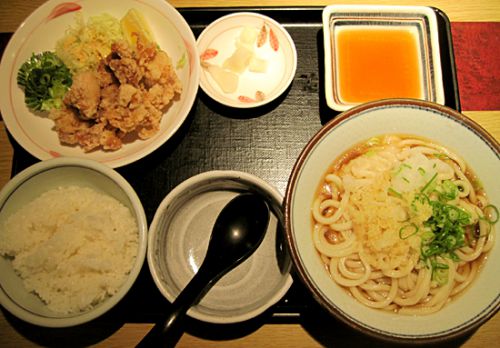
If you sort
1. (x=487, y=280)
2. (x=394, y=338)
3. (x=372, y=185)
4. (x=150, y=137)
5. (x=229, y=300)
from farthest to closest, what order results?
(x=150, y=137) → (x=229, y=300) → (x=372, y=185) → (x=487, y=280) → (x=394, y=338)

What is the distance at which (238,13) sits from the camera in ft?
8.03

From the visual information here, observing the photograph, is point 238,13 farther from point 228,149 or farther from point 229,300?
point 229,300

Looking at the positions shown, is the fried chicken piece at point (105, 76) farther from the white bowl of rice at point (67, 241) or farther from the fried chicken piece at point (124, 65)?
the white bowl of rice at point (67, 241)

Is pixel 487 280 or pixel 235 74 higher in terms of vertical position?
pixel 235 74

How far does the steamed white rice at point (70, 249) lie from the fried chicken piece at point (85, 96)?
1.57 feet

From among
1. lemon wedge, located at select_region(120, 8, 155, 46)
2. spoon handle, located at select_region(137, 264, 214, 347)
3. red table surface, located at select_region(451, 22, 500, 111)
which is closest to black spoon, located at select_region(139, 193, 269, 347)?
spoon handle, located at select_region(137, 264, 214, 347)

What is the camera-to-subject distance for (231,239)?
192 cm

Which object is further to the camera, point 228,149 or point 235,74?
point 235,74

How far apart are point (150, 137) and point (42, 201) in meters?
0.58

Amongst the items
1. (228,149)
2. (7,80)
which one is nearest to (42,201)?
(7,80)

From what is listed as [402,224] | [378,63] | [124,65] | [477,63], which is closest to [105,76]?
[124,65]

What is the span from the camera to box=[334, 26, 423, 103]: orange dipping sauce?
226 centimetres

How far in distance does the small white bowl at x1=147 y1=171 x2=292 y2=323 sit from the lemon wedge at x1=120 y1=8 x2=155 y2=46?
0.97m

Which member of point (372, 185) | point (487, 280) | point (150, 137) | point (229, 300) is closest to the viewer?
point (487, 280)
